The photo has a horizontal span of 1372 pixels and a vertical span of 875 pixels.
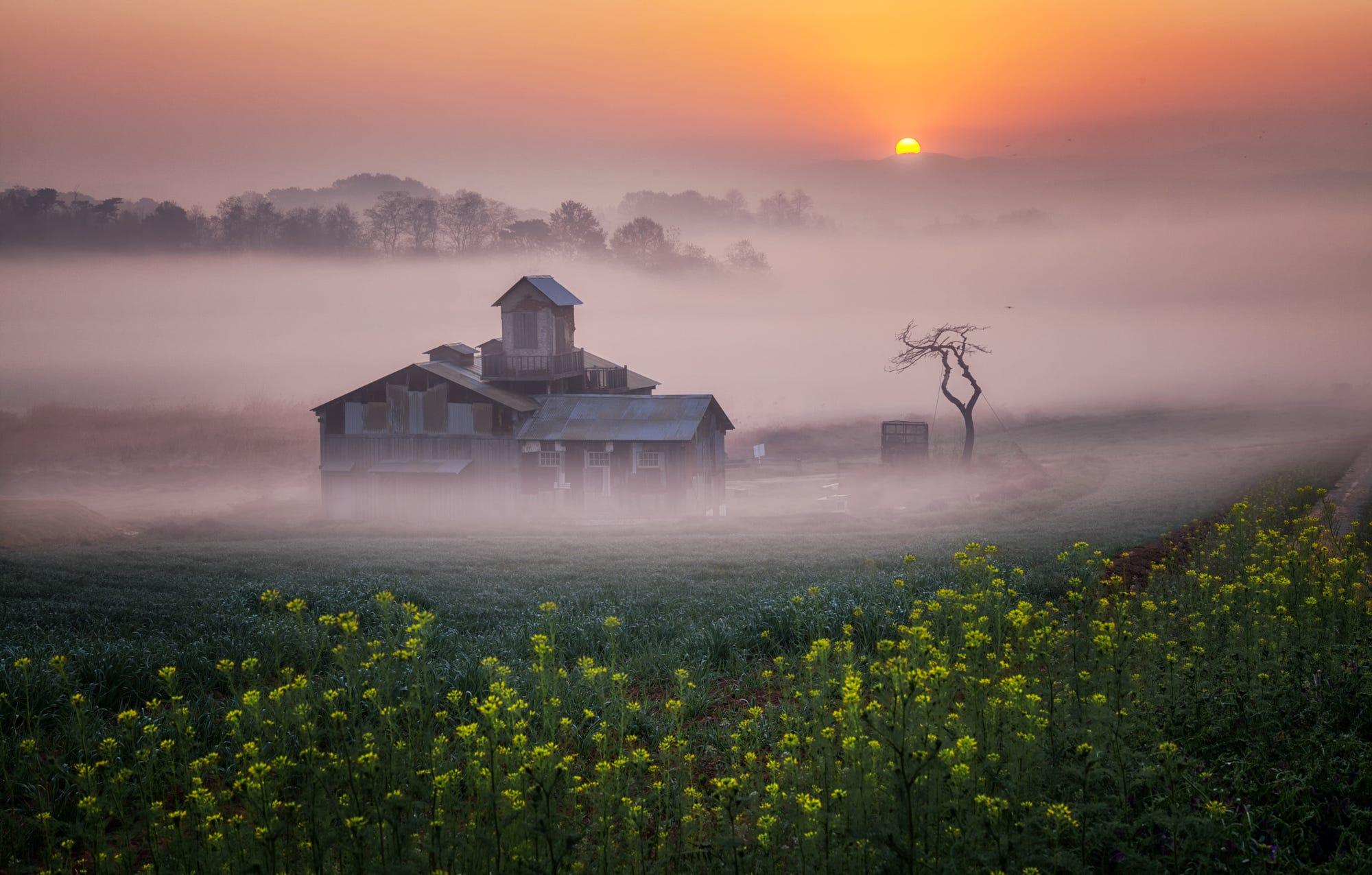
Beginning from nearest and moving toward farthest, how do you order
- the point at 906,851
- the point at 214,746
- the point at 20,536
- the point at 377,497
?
the point at 906,851
the point at 214,746
the point at 20,536
the point at 377,497

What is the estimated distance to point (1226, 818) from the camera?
17.0ft

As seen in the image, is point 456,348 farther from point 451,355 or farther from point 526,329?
point 526,329

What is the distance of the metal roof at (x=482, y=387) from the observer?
4076cm

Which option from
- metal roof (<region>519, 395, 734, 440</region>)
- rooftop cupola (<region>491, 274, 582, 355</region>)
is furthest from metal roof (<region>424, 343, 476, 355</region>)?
metal roof (<region>519, 395, 734, 440</region>)

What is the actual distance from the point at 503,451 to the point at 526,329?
287 inches

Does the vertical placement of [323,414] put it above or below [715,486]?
above

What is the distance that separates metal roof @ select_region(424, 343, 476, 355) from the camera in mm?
49812

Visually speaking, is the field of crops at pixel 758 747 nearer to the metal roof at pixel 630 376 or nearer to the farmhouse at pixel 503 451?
the farmhouse at pixel 503 451

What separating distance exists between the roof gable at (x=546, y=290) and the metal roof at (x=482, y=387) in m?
4.02

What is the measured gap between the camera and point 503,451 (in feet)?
133

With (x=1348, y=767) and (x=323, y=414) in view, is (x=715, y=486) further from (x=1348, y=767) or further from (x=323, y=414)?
(x=1348, y=767)

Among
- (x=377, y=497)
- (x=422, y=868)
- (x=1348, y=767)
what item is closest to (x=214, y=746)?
(x=422, y=868)

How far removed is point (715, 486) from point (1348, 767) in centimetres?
3822

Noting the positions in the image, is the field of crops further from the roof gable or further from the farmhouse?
the roof gable
